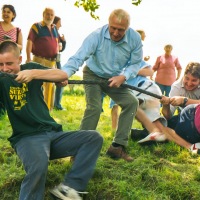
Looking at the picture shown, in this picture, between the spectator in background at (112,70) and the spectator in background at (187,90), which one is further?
the spectator in background at (187,90)

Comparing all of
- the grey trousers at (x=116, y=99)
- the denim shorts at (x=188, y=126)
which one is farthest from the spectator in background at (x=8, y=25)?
the denim shorts at (x=188, y=126)

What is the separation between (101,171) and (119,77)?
1.14 meters

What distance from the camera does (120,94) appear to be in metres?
5.20

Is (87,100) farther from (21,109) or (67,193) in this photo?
(67,193)

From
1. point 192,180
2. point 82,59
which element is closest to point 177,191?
point 192,180

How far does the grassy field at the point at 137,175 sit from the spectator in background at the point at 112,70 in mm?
315

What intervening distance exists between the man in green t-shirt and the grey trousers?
94 cm

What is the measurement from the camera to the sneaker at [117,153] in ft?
16.8

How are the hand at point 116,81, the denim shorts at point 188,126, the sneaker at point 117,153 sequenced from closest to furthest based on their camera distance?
1. the hand at point 116,81
2. the sneaker at point 117,153
3. the denim shorts at point 188,126

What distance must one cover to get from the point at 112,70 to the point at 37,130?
62.8 inches

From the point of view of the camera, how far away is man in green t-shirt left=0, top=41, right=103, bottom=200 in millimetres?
3878

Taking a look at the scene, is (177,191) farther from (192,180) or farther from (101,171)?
(101,171)

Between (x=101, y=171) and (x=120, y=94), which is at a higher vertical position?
(x=120, y=94)

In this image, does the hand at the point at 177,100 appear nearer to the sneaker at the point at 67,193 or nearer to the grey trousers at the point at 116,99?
the grey trousers at the point at 116,99
